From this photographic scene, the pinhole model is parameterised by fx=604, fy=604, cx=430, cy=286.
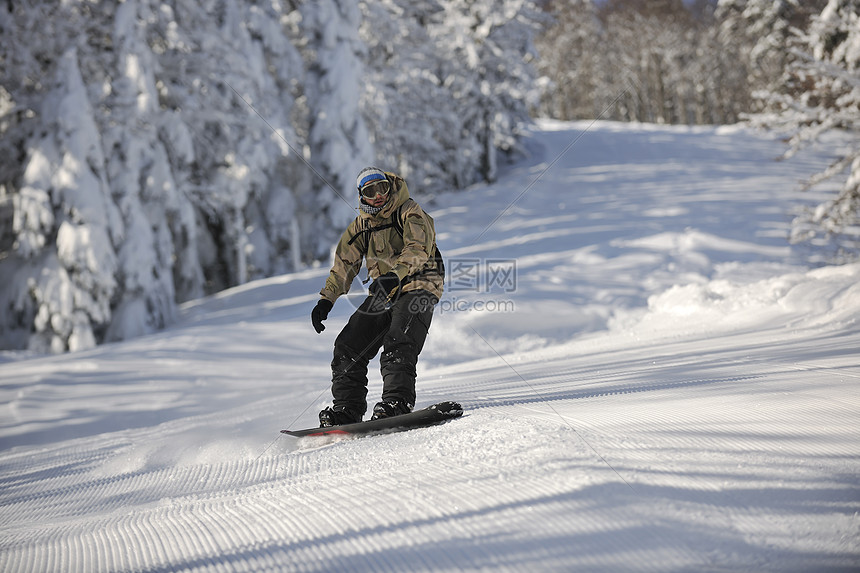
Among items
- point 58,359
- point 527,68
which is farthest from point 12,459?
point 527,68

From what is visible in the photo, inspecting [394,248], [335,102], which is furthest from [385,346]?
[335,102]

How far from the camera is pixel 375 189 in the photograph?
416 centimetres

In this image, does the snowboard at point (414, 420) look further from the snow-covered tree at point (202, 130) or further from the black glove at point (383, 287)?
the snow-covered tree at point (202, 130)

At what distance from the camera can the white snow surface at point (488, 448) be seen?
6.25 ft

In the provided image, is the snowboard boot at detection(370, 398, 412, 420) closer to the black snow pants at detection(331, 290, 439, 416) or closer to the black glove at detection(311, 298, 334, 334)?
the black snow pants at detection(331, 290, 439, 416)

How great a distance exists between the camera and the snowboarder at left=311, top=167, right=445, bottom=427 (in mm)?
4043

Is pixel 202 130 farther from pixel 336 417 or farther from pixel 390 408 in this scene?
pixel 390 408

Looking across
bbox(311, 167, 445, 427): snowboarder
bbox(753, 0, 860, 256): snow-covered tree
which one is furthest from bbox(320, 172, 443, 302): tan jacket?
bbox(753, 0, 860, 256): snow-covered tree

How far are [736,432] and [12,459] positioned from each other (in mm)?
5659

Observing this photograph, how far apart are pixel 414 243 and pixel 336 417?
4.33ft

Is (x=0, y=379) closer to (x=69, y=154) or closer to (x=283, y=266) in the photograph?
(x=69, y=154)

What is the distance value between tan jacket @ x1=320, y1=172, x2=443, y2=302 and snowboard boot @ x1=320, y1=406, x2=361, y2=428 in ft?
2.74

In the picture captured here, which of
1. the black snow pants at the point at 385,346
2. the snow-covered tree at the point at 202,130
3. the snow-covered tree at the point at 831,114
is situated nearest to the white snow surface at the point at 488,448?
the black snow pants at the point at 385,346

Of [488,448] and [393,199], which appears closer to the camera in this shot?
[488,448]
